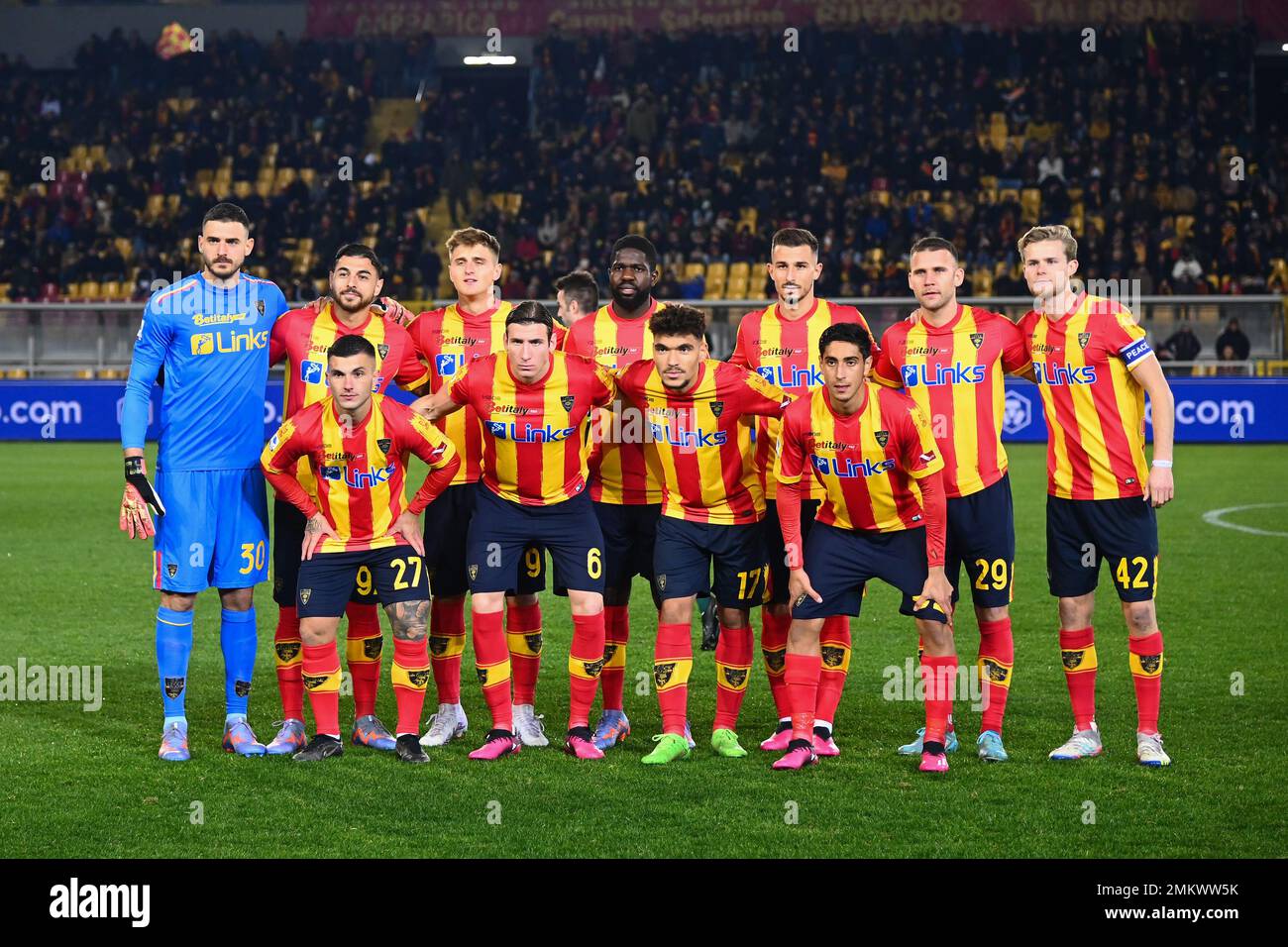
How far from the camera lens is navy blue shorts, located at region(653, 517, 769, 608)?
21.0 ft

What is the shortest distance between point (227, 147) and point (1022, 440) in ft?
54.4

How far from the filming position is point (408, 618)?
635 cm

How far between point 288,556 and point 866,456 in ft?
7.84

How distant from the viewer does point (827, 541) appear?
628 centimetres

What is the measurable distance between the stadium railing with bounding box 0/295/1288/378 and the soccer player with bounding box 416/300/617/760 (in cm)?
1358

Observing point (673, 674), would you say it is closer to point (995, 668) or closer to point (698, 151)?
point (995, 668)

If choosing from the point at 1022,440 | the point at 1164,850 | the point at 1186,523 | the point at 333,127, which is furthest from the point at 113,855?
the point at 333,127

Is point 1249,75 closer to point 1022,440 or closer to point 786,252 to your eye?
point 1022,440

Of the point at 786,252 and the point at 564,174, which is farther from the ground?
the point at 564,174

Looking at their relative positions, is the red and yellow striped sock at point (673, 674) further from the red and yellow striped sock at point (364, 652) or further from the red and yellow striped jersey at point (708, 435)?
the red and yellow striped sock at point (364, 652)

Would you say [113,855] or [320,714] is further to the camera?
[320,714]

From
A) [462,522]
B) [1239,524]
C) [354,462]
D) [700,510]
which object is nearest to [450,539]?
[462,522]

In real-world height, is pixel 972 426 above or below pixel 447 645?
above

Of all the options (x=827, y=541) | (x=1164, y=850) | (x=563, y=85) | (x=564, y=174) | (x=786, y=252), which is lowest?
(x=1164, y=850)
